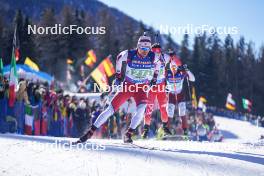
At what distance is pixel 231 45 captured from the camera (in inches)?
3248

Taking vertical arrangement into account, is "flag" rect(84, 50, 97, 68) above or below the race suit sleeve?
above

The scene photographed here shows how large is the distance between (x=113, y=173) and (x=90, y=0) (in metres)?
182

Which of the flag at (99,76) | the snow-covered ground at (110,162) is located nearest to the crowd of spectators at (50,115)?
the flag at (99,76)

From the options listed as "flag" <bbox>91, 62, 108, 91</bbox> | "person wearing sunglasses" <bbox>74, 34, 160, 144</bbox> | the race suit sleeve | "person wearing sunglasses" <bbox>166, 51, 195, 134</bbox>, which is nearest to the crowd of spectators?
"person wearing sunglasses" <bbox>166, 51, 195, 134</bbox>

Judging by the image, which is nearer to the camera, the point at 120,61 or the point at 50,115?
the point at 120,61

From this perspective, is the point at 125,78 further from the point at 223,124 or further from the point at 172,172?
the point at 223,124

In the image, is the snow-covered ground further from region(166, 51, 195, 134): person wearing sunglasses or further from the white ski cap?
region(166, 51, 195, 134): person wearing sunglasses

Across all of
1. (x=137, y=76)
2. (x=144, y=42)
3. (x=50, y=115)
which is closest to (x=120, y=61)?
(x=137, y=76)

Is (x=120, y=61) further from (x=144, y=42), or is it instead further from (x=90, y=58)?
(x=90, y=58)

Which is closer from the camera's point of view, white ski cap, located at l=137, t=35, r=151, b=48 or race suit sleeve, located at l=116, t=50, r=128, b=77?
race suit sleeve, located at l=116, t=50, r=128, b=77

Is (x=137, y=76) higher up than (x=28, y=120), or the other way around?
(x=137, y=76)

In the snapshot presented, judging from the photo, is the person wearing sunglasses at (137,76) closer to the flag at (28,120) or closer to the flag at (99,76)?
the flag at (28,120)

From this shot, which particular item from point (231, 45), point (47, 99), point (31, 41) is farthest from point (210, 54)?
point (47, 99)

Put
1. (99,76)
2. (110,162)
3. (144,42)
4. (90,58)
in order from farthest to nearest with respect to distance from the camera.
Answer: (90,58) < (99,76) < (144,42) < (110,162)
